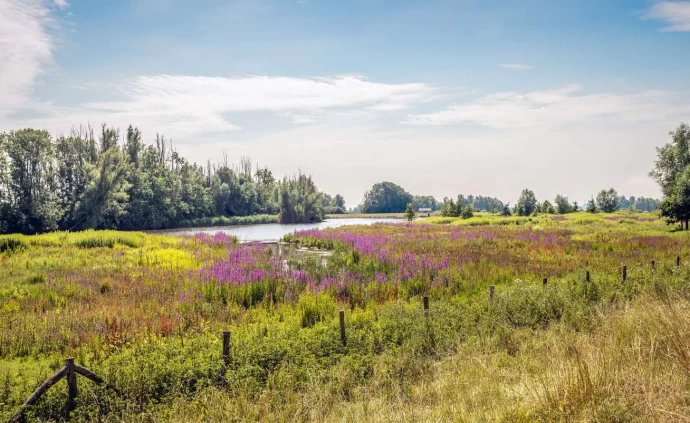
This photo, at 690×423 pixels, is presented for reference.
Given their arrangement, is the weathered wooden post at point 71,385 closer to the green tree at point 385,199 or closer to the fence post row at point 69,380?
the fence post row at point 69,380

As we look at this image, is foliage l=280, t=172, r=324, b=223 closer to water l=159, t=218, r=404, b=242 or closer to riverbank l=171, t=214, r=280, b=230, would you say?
riverbank l=171, t=214, r=280, b=230

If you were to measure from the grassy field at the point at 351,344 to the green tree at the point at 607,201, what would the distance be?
8698cm

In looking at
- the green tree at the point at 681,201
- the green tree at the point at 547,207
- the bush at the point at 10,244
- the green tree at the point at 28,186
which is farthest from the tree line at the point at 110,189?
the green tree at the point at 681,201

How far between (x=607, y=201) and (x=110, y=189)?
9654cm

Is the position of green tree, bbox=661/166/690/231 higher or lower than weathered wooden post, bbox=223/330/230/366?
higher

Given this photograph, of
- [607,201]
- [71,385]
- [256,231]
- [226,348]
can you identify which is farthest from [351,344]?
[607,201]

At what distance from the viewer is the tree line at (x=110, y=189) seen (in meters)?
47.0

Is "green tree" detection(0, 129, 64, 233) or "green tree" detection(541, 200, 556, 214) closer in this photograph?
"green tree" detection(0, 129, 64, 233)

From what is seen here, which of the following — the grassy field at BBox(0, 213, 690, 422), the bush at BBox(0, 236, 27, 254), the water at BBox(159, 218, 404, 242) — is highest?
the bush at BBox(0, 236, 27, 254)

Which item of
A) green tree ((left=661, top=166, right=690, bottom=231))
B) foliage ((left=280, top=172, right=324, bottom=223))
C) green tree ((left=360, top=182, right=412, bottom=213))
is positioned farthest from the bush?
green tree ((left=360, top=182, right=412, bottom=213))

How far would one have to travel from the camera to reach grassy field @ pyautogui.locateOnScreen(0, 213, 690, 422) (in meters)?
5.72

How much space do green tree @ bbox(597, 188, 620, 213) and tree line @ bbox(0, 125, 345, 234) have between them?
63789mm

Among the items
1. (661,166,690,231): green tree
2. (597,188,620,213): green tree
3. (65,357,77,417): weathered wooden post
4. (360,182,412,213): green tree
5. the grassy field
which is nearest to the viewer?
the grassy field

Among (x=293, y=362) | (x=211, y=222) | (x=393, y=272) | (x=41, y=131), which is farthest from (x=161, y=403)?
(x=211, y=222)
